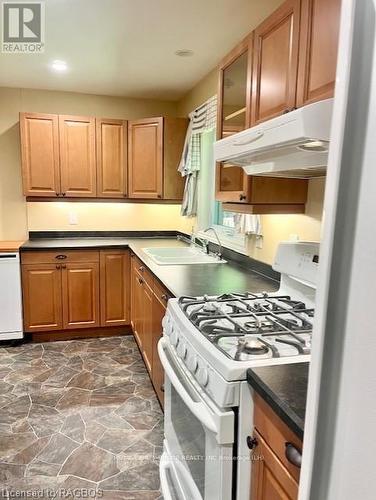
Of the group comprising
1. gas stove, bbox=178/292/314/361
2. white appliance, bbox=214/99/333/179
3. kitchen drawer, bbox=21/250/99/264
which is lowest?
kitchen drawer, bbox=21/250/99/264

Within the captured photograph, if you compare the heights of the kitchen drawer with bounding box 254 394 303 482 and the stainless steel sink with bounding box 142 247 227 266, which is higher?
the stainless steel sink with bounding box 142 247 227 266

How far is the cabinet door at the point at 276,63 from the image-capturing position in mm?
1579

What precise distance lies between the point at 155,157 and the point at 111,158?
46 cm

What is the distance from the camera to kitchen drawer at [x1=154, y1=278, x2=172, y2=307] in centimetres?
211

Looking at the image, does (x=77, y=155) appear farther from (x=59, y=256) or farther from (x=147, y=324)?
(x=147, y=324)

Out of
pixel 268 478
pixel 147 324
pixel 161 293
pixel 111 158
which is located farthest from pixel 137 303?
pixel 268 478

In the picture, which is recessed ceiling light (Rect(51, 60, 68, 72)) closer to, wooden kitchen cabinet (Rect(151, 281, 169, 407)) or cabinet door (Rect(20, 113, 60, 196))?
cabinet door (Rect(20, 113, 60, 196))

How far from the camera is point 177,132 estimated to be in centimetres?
384

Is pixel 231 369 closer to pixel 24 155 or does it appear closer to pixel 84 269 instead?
pixel 84 269

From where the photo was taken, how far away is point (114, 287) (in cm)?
379

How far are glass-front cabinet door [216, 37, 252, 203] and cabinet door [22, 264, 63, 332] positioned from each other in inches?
79.0

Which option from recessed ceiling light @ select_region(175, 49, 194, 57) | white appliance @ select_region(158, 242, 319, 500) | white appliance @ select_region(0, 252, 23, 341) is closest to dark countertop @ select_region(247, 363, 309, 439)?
white appliance @ select_region(158, 242, 319, 500)

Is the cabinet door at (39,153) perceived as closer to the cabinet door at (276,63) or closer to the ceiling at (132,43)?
the ceiling at (132,43)

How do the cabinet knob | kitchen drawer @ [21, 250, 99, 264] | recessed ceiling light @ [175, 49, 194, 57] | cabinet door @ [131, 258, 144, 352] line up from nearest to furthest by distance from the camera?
the cabinet knob → recessed ceiling light @ [175, 49, 194, 57] → cabinet door @ [131, 258, 144, 352] → kitchen drawer @ [21, 250, 99, 264]
